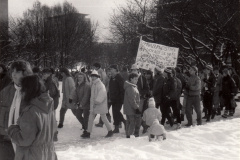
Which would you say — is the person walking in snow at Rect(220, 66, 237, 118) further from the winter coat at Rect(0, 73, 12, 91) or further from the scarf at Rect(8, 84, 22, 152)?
the scarf at Rect(8, 84, 22, 152)

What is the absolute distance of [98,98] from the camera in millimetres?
8875

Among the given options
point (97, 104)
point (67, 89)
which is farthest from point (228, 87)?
point (67, 89)

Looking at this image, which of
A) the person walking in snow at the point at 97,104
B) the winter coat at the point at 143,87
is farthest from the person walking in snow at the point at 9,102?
the winter coat at the point at 143,87

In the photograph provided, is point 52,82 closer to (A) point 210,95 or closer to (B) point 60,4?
A: (A) point 210,95

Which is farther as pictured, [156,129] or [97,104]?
[97,104]

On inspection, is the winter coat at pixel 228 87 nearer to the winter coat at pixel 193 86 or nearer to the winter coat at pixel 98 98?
the winter coat at pixel 193 86

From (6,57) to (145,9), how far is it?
11508mm

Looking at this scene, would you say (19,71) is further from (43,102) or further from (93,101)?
(93,101)

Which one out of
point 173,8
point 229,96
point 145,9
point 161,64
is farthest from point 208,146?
point 145,9

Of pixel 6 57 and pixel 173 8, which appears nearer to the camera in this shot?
pixel 6 57

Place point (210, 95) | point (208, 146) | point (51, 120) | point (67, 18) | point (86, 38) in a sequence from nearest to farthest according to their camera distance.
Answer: point (51, 120) < point (208, 146) < point (210, 95) < point (67, 18) < point (86, 38)

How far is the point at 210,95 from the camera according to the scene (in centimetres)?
1177

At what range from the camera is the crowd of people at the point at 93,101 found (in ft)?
11.3

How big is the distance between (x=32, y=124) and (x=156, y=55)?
12.2 metres
